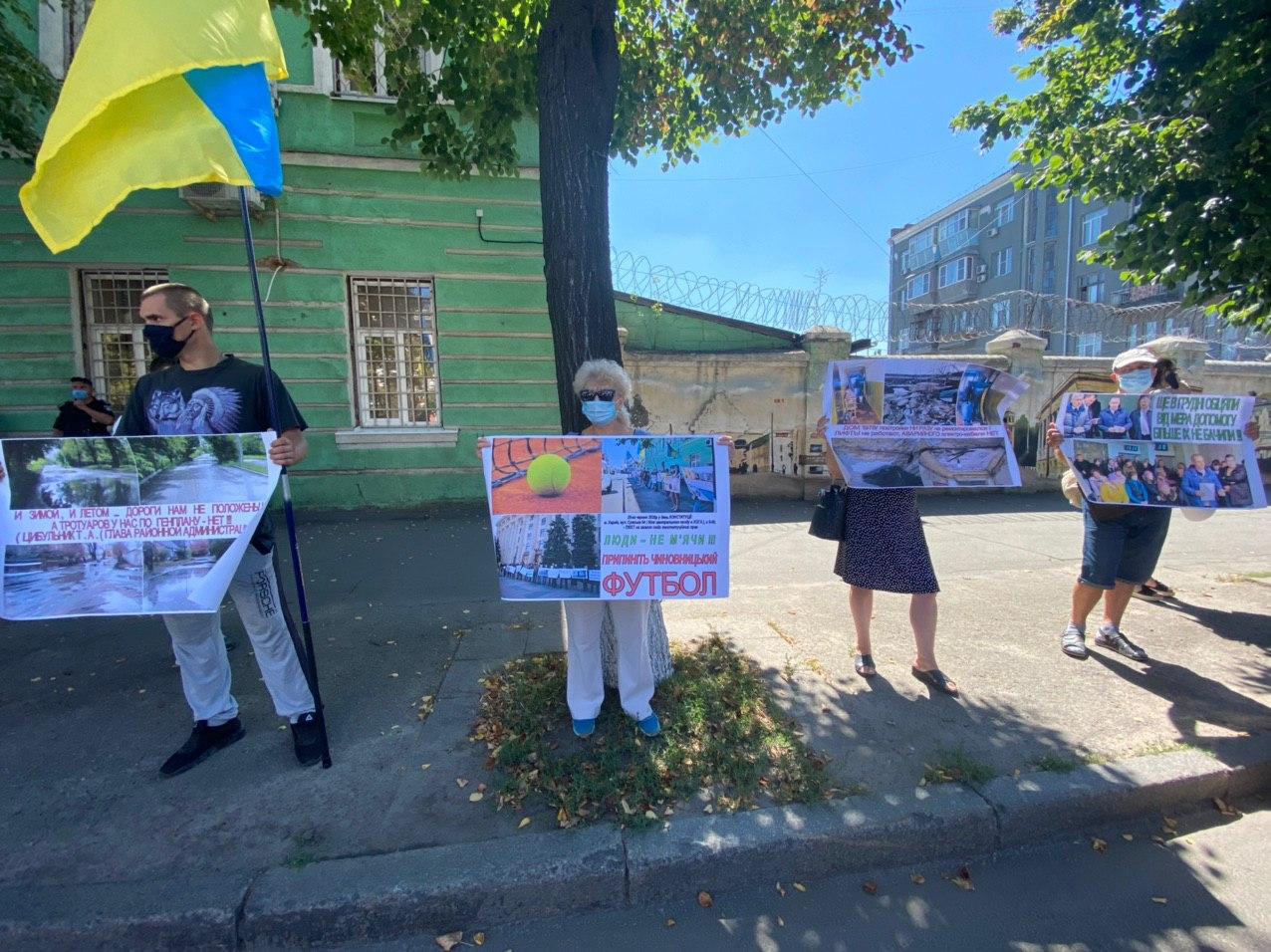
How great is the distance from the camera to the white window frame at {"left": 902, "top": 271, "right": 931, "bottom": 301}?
3906cm

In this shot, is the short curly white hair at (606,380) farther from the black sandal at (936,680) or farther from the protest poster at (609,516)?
the black sandal at (936,680)

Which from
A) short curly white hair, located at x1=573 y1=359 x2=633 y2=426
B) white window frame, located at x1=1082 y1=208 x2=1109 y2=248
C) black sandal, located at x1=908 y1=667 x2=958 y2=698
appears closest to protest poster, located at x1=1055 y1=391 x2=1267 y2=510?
black sandal, located at x1=908 y1=667 x2=958 y2=698

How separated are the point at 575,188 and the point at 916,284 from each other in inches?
1733

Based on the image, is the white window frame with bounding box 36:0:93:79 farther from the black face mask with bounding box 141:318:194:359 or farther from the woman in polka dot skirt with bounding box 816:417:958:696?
the woman in polka dot skirt with bounding box 816:417:958:696

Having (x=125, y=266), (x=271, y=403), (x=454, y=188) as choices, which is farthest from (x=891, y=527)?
(x=125, y=266)

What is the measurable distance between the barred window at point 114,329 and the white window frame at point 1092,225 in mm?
33988

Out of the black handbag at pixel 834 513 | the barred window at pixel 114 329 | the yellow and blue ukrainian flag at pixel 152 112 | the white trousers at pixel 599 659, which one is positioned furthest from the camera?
the barred window at pixel 114 329

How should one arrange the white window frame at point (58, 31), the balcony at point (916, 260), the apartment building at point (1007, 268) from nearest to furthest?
the white window frame at point (58, 31) < the apartment building at point (1007, 268) < the balcony at point (916, 260)

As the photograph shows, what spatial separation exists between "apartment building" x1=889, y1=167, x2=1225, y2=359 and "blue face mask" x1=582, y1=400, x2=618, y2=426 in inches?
846

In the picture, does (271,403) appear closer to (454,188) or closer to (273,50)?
(273,50)

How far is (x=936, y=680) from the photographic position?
328 cm

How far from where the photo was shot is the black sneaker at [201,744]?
2.64m

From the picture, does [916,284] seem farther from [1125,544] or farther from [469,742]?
[469,742]

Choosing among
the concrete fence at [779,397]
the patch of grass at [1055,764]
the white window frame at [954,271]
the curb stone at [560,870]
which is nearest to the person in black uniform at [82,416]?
Answer: the curb stone at [560,870]
